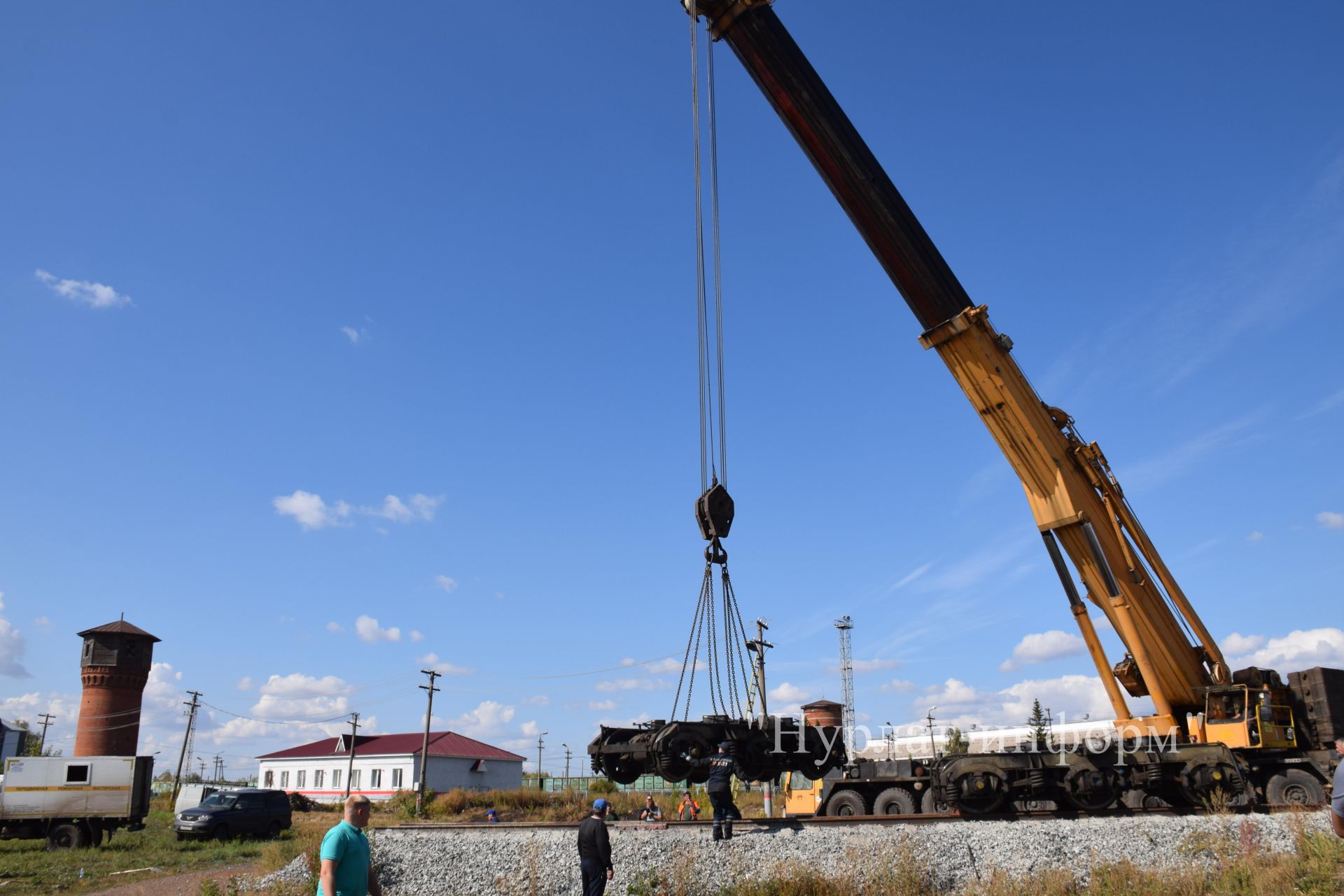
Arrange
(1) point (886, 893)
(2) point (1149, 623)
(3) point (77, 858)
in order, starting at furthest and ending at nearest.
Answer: (3) point (77, 858) → (2) point (1149, 623) → (1) point (886, 893)

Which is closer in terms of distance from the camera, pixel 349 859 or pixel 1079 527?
pixel 349 859

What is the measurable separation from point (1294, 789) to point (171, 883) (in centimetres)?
1967

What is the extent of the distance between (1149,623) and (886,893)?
7164mm

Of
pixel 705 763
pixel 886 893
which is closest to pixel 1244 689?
pixel 886 893

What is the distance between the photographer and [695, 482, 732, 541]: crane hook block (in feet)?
41.8

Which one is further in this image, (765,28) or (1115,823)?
(765,28)

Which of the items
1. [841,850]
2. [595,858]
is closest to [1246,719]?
[841,850]

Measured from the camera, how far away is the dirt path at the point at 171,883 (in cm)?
1553

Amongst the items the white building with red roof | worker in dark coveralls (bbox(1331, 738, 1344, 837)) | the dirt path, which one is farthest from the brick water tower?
worker in dark coveralls (bbox(1331, 738, 1344, 837))

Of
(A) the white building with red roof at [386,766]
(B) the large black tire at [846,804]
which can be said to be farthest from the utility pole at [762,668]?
(A) the white building with red roof at [386,766]

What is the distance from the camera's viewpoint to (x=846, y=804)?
15391mm

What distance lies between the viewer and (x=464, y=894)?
11.5 m

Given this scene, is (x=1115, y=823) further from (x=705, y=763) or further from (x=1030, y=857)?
(x=705, y=763)

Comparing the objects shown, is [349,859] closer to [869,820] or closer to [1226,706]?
[869,820]
